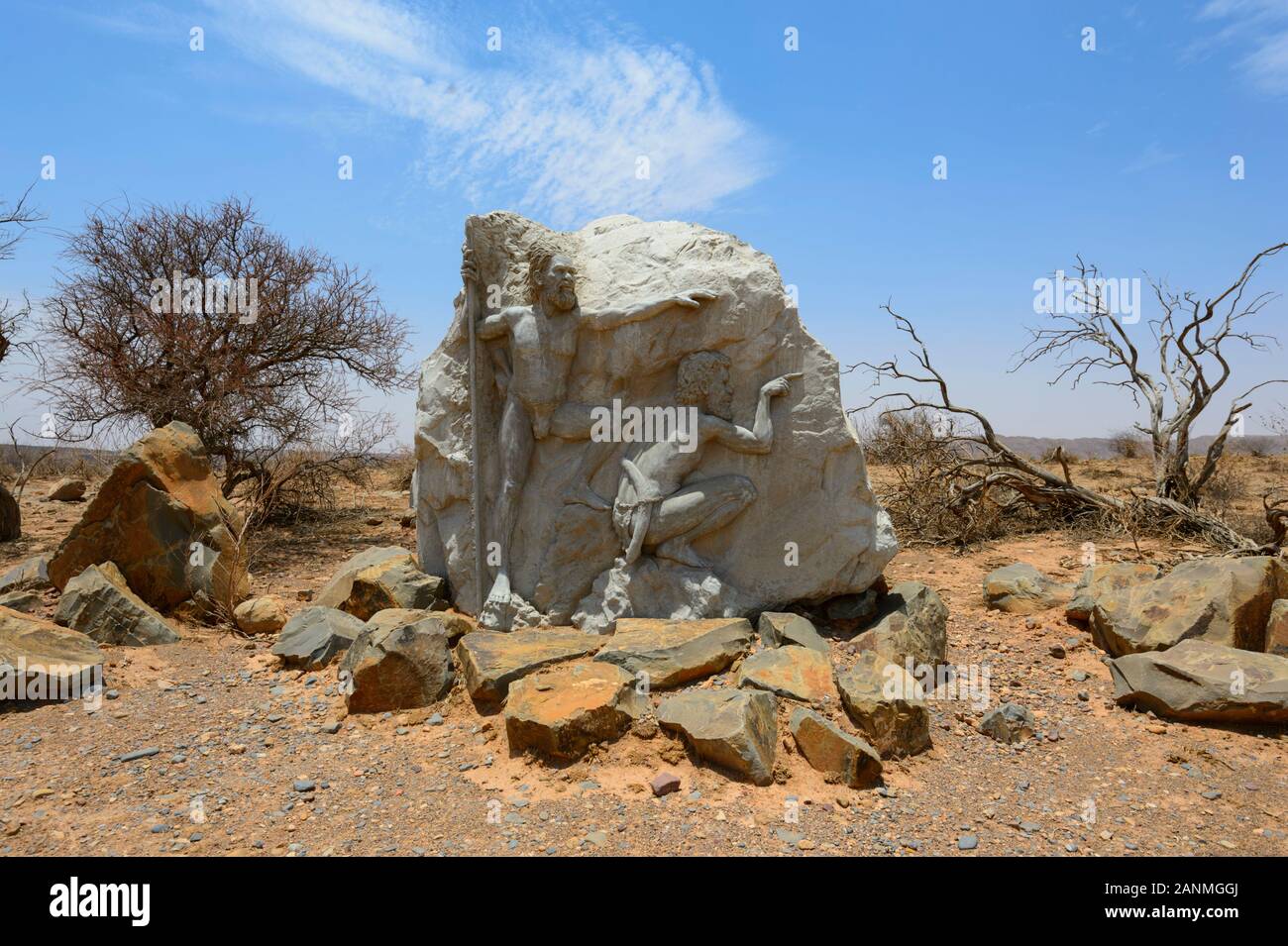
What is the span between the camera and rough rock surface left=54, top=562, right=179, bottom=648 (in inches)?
229

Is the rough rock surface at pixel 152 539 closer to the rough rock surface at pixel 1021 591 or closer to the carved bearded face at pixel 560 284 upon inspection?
the carved bearded face at pixel 560 284

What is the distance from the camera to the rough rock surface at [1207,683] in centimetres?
442

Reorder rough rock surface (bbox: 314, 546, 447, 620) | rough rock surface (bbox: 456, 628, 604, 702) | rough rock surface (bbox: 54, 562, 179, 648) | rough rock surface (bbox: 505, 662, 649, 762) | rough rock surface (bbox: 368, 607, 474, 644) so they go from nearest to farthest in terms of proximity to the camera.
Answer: rough rock surface (bbox: 505, 662, 649, 762)
rough rock surface (bbox: 456, 628, 604, 702)
rough rock surface (bbox: 368, 607, 474, 644)
rough rock surface (bbox: 54, 562, 179, 648)
rough rock surface (bbox: 314, 546, 447, 620)

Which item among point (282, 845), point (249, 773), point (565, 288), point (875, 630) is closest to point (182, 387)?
point (565, 288)

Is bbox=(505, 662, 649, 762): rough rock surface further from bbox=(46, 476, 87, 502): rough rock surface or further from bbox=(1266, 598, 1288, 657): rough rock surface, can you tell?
bbox=(46, 476, 87, 502): rough rock surface

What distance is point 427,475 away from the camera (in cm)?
648

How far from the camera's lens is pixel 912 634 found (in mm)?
5340

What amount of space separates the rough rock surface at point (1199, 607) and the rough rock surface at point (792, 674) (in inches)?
82.0

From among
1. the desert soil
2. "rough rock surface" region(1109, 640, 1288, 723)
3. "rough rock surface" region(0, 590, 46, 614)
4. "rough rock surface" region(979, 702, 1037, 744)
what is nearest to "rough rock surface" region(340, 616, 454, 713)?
the desert soil

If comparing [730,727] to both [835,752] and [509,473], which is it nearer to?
[835,752]

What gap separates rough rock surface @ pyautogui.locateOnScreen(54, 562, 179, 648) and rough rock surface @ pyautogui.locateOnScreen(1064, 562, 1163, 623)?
658 centimetres

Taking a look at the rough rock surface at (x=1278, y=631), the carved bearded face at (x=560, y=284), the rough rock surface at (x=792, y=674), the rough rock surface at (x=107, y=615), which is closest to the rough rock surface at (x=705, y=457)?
the carved bearded face at (x=560, y=284)

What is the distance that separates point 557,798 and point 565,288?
3.37 metres

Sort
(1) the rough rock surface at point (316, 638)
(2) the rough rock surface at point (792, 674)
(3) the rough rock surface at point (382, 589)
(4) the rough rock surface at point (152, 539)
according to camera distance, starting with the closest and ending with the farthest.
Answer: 1. (2) the rough rock surface at point (792, 674)
2. (1) the rough rock surface at point (316, 638)
3. (3) the rough rock surface at point (382, 589)
4. (4) the rough rock surface at point (152, 539)
